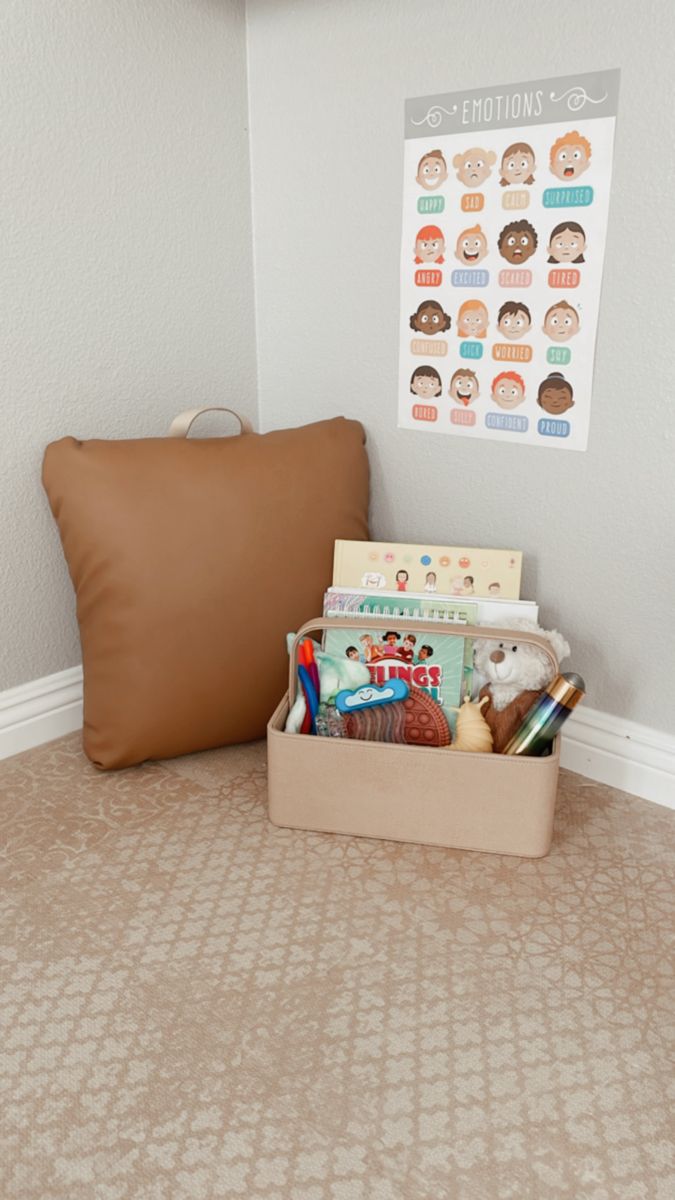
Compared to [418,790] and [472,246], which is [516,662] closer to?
[418,790]

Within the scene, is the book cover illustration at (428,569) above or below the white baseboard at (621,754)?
above

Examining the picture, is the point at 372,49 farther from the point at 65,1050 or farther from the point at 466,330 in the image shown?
the point at 65,1050

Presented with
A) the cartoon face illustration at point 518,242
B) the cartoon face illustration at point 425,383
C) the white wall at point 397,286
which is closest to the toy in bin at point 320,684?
the white wall at point 397,286

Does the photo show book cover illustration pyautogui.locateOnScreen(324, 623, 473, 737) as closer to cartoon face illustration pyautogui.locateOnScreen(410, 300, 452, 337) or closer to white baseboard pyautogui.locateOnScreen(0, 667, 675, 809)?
white baseboard pyautogui.locateOnScreen(0, 667, 675, 809)

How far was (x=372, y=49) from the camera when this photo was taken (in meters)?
1.27

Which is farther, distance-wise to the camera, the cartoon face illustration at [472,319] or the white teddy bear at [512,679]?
the cartoon face illustration at [472,319]

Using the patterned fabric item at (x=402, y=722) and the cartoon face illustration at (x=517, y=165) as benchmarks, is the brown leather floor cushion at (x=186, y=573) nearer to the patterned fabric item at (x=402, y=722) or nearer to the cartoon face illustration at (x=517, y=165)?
the patterned fabric item at (x=402, y=722)

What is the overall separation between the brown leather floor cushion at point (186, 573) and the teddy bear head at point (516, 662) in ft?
0.88

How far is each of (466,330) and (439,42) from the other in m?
0.35

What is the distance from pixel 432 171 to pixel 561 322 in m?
0.27

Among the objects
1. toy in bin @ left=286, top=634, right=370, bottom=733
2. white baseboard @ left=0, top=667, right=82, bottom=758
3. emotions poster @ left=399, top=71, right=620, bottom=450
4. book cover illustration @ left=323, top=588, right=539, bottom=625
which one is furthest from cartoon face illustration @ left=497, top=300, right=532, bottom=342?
white baseboard @ left=0, top=667, right=82, bottom=758

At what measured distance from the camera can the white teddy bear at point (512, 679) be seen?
1117mm

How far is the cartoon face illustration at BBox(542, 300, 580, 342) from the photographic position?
3.81 feet

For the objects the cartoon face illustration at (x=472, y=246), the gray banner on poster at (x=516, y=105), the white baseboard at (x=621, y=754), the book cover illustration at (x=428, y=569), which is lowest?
the white baseboard at (x=621, y=754)
